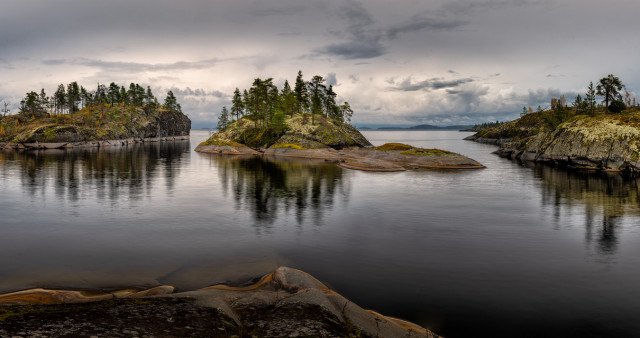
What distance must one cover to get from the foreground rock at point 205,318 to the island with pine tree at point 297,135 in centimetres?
6314

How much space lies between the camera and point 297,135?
11488cm

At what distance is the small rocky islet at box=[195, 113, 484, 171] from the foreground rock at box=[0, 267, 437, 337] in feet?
183

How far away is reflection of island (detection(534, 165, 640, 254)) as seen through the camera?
87.7 feet

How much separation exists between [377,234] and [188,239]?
13276mm

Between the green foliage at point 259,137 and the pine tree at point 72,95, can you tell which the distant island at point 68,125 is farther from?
the green foliage at point 259,137

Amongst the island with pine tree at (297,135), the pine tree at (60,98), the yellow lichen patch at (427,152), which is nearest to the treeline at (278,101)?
the island with pine tree at (297,135)

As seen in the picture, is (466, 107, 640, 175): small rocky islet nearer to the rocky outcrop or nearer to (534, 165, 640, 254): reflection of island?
(534, 165, 640, 254): reflection of island

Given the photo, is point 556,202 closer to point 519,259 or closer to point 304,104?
point 519,259

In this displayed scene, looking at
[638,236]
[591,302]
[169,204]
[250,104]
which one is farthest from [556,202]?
[250,104]

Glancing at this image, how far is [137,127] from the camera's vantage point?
191875 millimetres

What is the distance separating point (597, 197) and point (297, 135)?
85372 mm

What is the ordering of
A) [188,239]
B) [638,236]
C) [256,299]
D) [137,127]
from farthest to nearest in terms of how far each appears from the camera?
[137,127] → [638,236] → [188,239] → [256,299]

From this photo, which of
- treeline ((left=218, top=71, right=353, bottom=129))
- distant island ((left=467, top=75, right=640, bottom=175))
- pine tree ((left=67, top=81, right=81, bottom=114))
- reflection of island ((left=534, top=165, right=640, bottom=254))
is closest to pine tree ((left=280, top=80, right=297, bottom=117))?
treeline ((left=218, top=71, right=353, bottom=129))

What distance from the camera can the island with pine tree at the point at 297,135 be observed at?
8500cm
